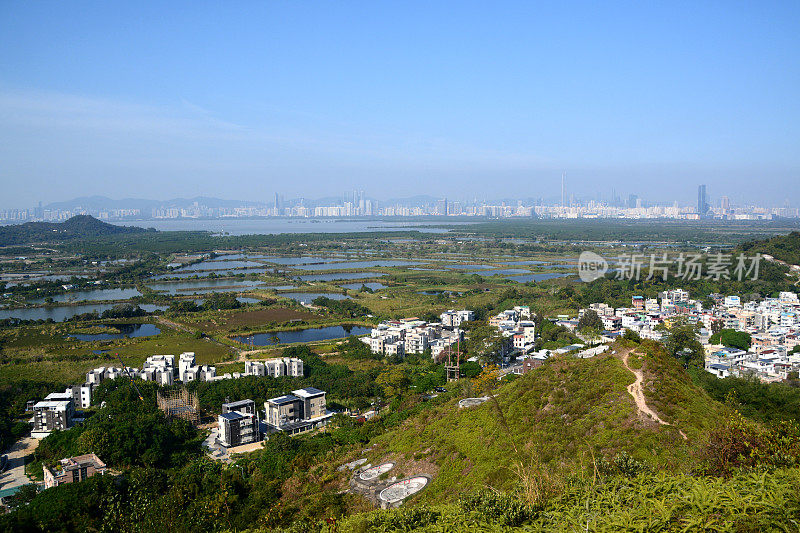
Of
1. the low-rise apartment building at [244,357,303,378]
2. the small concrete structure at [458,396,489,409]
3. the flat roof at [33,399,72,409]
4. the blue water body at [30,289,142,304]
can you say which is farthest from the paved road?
the blue water body at [30,289,142,304]

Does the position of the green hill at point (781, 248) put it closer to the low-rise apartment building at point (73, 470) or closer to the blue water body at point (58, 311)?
the low-rise apartment building at point (73, 470)

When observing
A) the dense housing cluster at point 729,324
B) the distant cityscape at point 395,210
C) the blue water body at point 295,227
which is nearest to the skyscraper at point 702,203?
the distant cityscape at point 395,210

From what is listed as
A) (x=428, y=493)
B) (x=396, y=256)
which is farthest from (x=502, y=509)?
(x=396, y=256)

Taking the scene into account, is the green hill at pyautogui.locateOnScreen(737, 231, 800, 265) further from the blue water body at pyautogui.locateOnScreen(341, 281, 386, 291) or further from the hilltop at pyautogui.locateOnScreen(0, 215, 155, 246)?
the hilltop at pyautogui.locateOnScreen(0, 215, 155, 246)

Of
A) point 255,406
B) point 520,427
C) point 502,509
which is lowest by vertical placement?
point 255,406

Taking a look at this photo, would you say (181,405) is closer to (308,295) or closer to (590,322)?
(590,322)

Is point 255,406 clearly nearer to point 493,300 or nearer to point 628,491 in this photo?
point 628,491
